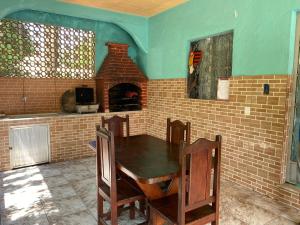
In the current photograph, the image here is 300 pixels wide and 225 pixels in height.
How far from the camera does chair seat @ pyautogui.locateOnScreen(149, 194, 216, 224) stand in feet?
5.84

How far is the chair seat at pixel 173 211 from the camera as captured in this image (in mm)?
1781

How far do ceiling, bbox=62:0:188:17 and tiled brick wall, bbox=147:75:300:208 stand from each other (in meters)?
1.90

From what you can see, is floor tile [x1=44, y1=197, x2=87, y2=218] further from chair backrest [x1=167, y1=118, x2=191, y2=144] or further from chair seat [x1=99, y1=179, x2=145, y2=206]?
chair backrest [x1=167, y1=118, x2=191, y2=144]

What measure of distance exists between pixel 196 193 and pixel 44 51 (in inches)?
160

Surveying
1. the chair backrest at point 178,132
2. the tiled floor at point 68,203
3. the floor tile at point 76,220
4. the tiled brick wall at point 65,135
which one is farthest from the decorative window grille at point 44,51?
the floor tile at point 76,220

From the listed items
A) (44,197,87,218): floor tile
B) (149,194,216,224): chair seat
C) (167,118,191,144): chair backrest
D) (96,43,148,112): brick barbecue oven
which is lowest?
(44,197,87,218): floor tile

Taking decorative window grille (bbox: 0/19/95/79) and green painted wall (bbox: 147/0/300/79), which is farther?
decorative window grille (bbox: 0/19/95/79)

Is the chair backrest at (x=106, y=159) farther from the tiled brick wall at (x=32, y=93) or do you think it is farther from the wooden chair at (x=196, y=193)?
the tiled brick wall at (x=32, y=93)

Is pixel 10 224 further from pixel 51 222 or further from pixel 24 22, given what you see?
pixel 24 22

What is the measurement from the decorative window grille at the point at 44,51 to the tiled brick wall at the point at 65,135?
973 millimetres

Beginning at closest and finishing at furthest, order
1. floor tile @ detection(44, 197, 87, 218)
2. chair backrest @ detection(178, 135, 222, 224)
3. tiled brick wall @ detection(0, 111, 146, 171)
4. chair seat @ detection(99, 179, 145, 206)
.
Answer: chair backrest @ detection(178, 135, 222, 224) < chair seat @ detection(99, 179, 145, 206) < floor tile @ detection(44, 197, 87, 218) < tiled brick wall @ detection(0, 111, 146, 171)

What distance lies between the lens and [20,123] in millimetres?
3914

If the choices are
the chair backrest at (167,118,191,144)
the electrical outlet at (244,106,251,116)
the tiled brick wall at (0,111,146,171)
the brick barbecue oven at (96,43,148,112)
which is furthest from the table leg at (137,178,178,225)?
the brick barbecue oven at (96,43,148,112)

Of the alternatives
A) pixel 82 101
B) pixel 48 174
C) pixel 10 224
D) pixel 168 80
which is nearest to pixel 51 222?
pixel 10 224
